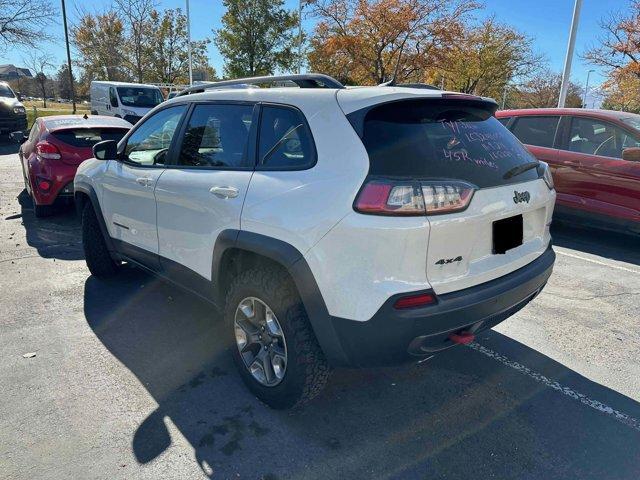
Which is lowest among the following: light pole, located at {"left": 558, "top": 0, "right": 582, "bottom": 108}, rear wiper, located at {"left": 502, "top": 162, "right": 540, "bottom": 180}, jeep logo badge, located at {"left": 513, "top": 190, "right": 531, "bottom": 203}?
jeep logo badge, located at {"left": 513, "top": 190, "right": 531, "bottom": 203}

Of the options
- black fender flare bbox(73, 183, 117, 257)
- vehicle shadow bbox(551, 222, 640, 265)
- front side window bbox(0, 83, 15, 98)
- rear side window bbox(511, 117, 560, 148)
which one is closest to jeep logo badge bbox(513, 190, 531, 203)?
black fender flare bbox(73, 183, 117, 257)

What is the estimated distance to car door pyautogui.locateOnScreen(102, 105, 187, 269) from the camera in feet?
11.3

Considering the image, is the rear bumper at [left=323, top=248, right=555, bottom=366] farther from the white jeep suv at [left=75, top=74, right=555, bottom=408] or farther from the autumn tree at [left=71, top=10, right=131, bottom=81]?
the autumn tree at [left=71, top=10, right=131, bottom=81]

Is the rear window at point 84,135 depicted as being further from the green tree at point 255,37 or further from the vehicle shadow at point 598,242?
the green tree at point 255,37

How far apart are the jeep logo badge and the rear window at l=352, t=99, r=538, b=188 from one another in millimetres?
75

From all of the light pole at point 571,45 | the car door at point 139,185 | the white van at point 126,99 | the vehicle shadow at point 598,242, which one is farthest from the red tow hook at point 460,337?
the white van at point 126,99

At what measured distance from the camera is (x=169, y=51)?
34.2 m

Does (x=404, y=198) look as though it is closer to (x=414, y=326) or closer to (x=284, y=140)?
(x=414, y=326)

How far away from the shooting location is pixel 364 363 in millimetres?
2246

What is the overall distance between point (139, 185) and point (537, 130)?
556 cm

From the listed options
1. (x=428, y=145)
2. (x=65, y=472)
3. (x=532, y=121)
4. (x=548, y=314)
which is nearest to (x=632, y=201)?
(x=532, y=121)

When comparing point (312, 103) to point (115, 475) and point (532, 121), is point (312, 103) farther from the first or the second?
point (532, 121)

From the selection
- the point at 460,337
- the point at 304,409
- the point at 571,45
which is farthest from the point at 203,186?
the point at 571,45

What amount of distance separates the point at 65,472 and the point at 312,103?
2167 millimetres
